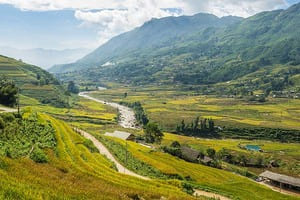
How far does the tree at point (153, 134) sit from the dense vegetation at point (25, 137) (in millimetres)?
62628

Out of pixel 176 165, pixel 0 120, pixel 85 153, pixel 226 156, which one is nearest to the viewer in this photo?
pixel 0 120

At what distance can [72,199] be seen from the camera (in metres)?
19.0

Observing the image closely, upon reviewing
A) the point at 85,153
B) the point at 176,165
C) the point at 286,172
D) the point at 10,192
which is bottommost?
the point at 286,172

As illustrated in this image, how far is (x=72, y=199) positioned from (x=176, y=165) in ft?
162

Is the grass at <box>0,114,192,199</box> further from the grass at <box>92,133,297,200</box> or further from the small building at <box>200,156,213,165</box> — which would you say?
the small building at <box>200,156,213,165</box>

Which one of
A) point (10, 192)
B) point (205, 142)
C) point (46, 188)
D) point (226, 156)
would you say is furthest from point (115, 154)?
point (205, 142)

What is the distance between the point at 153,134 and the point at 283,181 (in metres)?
45.7

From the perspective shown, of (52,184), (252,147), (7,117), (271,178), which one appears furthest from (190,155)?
(52,184)

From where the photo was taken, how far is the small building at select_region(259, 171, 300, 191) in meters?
76.5

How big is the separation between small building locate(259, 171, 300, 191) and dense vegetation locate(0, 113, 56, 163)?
182ft

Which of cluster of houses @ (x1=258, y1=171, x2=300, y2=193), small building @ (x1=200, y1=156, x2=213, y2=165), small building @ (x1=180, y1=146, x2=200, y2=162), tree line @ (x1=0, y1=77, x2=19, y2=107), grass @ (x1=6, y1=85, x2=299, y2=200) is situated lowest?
cluster of houses @ (x1=258, y1=171, x2=300, y2=193)

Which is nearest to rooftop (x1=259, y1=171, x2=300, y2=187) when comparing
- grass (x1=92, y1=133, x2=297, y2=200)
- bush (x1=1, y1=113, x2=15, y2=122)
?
grass (x1=92, y1=133, x2=297, y2=200)

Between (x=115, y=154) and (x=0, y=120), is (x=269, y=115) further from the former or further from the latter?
(x=0, y=120)

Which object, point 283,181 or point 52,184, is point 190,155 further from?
point 52,184
